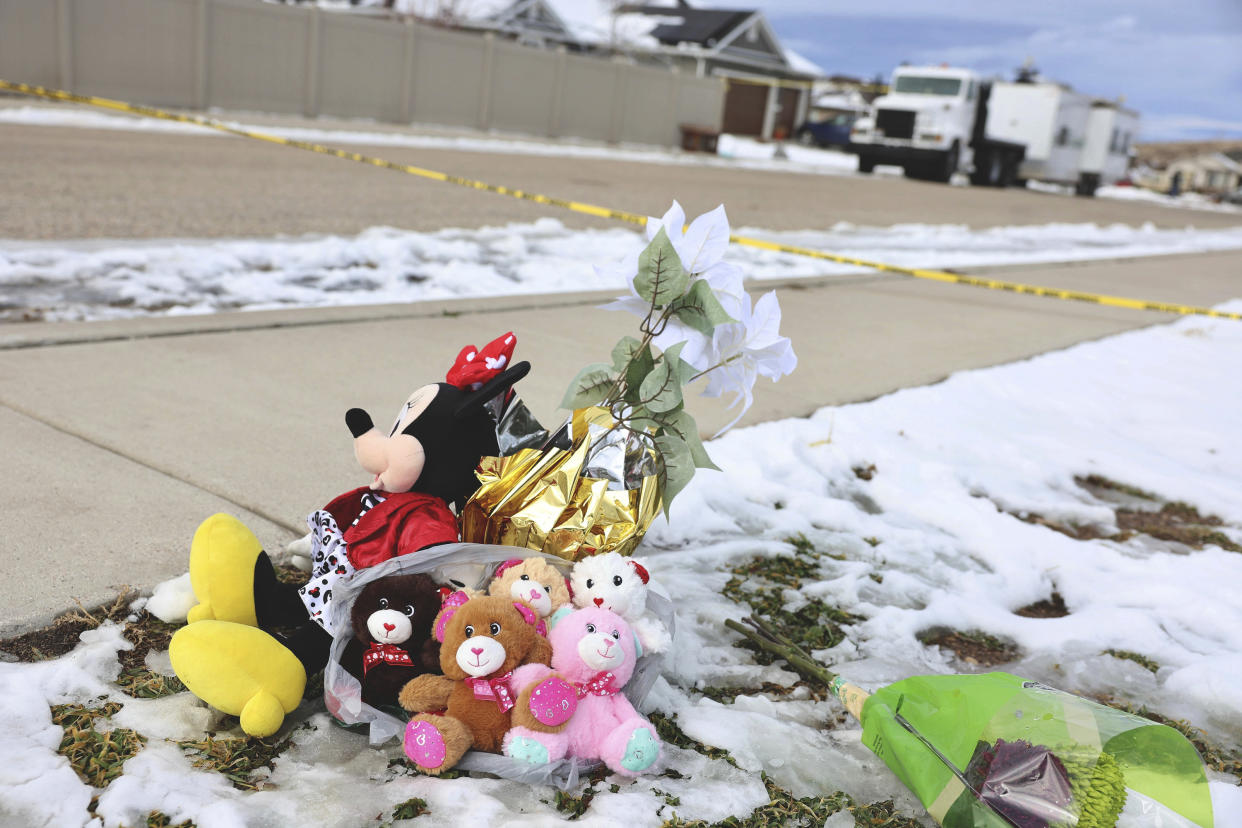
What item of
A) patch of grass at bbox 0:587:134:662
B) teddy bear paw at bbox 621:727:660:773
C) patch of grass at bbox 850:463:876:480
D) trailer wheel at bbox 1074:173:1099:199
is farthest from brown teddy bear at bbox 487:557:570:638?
trailer wheel at bbox 1074:173:1099:199

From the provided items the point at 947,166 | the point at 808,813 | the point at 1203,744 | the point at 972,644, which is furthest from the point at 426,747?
the point at 947,166

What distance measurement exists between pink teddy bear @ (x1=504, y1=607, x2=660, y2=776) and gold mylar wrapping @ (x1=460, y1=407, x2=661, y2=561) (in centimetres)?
22

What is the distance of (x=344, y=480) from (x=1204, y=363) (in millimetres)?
5988

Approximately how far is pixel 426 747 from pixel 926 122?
93.7ft

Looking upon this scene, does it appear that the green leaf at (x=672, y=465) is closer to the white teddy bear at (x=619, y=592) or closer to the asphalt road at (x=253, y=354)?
the white teddy bear at (x=619, y=592)

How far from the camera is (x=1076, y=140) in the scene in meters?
33.6

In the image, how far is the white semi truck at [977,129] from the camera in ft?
91.0

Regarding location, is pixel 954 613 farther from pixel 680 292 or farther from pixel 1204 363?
pixel 1204 363

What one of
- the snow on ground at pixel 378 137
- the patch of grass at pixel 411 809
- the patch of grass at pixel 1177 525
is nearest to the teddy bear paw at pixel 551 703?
the patch of grass at pixel 411 809

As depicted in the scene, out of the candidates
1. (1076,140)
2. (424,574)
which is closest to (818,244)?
(424,574)

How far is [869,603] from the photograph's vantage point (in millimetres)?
2811

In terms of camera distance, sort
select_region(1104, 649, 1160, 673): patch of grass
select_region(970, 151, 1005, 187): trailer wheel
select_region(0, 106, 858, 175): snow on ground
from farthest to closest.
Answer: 1. select_region(970, 151, 1005, 187): trailer wheel
2. select_region(0, 106, 858, 175): snow on ground
3. select_region(1104, 649, 1160, 673): patch of grass

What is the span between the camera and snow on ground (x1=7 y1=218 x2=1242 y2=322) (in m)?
5.30

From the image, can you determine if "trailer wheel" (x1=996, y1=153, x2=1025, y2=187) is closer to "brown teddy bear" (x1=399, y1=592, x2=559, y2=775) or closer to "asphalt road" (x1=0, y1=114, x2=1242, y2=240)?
"asphalt road" (x1=0, y1=114, x2=1242, y2=240)
